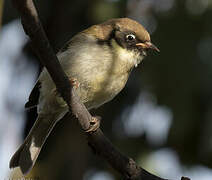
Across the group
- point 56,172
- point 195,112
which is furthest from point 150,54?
point 56,172

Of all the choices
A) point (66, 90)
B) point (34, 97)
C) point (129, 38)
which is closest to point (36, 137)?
point (34, 97)

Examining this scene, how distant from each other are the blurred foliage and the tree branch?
149cm

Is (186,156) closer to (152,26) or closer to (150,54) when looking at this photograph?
(150,54)

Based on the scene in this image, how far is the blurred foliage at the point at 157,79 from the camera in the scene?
17.9 feet

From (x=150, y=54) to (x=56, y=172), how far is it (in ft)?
5.68

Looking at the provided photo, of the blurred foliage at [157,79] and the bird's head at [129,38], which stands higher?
the bird's head at [129,38]

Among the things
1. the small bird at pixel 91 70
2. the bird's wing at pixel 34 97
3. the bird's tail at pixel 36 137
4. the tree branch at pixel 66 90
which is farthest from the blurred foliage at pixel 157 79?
the tree branch at pixel 66 90

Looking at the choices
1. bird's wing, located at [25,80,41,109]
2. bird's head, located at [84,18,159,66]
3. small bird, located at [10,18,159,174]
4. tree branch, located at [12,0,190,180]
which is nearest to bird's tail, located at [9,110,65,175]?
small bird, located at [10,18,159,174]

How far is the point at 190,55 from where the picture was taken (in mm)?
5625

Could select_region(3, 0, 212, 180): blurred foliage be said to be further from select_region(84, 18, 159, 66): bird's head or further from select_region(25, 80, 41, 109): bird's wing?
select_region(25, 80, 41, 109): bird's wing

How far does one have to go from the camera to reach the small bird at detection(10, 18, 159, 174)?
4.65 m

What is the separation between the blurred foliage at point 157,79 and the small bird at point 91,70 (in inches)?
20.1

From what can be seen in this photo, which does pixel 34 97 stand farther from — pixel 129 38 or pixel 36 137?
pixel 129 38

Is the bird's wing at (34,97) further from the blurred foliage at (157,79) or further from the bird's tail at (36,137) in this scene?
the blurred foliage at (157,79)
